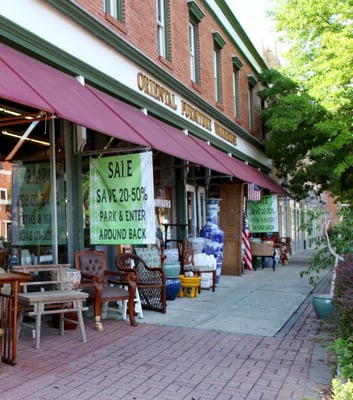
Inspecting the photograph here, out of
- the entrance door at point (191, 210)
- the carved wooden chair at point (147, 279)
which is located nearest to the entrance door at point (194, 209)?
the entrance door at point (191, 210)

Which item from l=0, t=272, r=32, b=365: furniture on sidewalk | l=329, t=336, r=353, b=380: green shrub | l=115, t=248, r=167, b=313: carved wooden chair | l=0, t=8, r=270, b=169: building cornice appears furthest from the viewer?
l=115, t=248, r=167, b=313: carved wooden chair

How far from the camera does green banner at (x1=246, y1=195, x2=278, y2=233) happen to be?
15.0 meters

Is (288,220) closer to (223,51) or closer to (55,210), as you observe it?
(223,51)

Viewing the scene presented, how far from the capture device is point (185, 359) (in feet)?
16.4

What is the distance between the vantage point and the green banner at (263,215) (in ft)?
49.1

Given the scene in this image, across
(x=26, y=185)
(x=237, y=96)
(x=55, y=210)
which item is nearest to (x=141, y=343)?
(x=55, y=210)

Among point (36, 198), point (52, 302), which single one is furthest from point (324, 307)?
point (36, 198)

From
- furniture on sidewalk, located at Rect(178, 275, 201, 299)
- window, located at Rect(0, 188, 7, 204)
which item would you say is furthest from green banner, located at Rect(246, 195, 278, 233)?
window, located at Rect(0, 188, 7, 204)

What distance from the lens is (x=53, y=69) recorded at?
19.7 feet

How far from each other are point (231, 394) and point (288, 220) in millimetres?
20131

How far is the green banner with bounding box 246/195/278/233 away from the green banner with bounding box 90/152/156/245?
9.47m

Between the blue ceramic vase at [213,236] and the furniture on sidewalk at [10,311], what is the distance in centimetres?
630

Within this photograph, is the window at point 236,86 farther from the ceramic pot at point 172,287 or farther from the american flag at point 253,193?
the ceramic pot at point 172,287

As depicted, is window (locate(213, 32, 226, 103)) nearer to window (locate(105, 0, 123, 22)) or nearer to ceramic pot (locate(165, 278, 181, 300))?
window (locate(105, 0, 123, 22))
